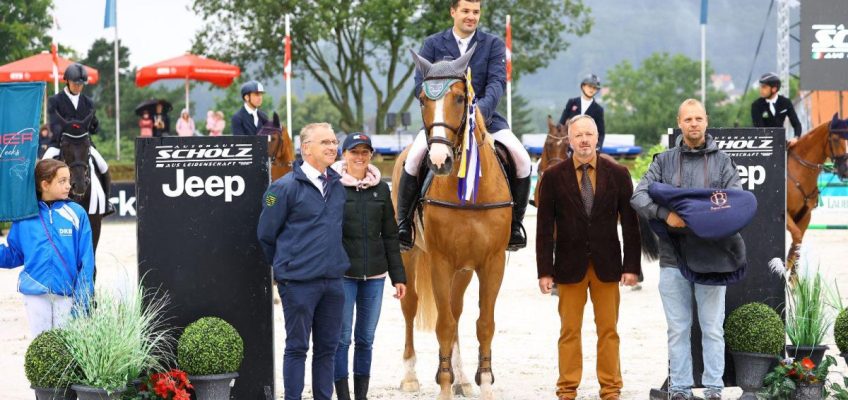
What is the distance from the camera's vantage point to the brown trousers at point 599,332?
7.30m

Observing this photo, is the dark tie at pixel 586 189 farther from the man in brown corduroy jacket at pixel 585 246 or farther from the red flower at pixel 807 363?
the red flower at pixel 807 363

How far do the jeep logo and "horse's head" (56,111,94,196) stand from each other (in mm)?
4971

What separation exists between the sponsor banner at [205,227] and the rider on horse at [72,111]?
509 cm

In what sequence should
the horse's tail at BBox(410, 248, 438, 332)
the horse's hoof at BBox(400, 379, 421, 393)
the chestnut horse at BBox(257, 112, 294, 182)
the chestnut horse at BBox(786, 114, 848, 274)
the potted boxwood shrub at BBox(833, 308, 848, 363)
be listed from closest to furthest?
Answer: the potted boxwood shrub at BBox(833, 308, 848, 363)
the horse's hoof at BBox(400, 379, 421, 393)
the horse's tail at BBox(410, 248, 438, 332)
the chestnut horse at BBox(786, 114, 848, 274)
the chestnut horse at BBox(257, 112, 294, 182)

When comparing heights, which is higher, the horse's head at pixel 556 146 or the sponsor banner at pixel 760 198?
the horse's head at pixel 556 146

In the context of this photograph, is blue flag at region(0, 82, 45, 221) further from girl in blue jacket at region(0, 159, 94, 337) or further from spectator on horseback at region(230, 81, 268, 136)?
spectator on horseback at region(230, 81, 268, 136)

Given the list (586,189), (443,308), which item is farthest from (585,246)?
(443,308)

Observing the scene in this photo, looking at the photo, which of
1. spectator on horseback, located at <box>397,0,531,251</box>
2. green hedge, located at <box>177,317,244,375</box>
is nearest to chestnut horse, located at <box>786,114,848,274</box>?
spectator on horseback, located at <box>397,0,531,251</box>

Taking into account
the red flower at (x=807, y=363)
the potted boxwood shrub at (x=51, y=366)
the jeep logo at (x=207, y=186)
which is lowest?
the red flower at (x=807, y=363)

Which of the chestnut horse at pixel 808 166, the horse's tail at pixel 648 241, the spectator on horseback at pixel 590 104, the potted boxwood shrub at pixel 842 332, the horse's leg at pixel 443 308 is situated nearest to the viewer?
the potted boxwood shrub at pixel 842 332

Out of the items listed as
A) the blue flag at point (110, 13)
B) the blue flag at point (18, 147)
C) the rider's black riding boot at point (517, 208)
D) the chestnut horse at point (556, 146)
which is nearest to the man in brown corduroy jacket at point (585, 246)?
the rider's black riding boot at point (517, 208)

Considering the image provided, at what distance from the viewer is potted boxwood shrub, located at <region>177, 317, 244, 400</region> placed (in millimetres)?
6477

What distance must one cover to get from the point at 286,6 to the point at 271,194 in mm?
33564

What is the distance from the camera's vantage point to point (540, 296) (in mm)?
13266
